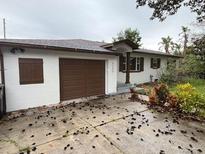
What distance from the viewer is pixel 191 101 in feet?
19.7

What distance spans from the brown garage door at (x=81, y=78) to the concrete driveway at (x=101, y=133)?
1.85 m

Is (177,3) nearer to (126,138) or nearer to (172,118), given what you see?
(172,118)

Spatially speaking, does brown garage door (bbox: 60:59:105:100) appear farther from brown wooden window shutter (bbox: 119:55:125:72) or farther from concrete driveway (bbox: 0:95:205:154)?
brown wooden window shutter (bbox: 119:55:125:72)

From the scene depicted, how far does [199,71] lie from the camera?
16.8 m

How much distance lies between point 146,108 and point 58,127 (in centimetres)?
403

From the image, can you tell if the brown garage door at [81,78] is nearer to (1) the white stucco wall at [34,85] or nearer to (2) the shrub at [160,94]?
(1) the white stucco wall at [34,85]

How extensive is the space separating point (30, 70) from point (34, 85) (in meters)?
0.69

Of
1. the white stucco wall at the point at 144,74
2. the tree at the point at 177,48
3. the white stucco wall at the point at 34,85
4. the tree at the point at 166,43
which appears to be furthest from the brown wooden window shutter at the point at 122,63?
the tree at the point at 166,43

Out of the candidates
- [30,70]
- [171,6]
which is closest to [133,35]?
[171,6]

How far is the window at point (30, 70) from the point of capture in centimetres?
656

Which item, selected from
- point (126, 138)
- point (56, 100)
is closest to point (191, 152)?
point (126, 138)

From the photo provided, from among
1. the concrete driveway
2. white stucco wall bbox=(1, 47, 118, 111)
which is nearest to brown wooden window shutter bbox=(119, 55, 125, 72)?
white stucco wall bbox=(1, 47, 118, 111)

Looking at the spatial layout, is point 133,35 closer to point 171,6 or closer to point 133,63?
point 133,63

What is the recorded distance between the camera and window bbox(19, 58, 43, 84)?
6559 millimetres
